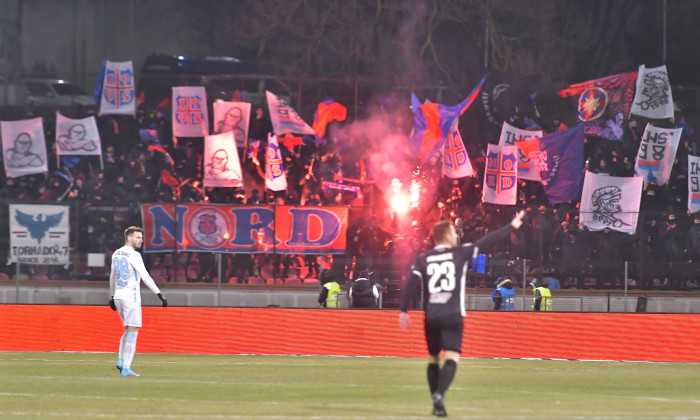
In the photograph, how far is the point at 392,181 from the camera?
33781mm

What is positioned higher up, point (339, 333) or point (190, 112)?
point (190, 112)

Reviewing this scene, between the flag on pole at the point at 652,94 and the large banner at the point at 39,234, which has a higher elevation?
the flag on pole at the point at 652,94

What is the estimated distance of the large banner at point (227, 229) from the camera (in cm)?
2981

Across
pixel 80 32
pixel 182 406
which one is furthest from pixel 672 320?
pixel 80 32

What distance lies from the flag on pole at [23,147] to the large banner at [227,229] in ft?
14.8

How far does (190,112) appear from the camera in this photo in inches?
1348

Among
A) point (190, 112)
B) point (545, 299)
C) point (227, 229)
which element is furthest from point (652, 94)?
point (190, 112)

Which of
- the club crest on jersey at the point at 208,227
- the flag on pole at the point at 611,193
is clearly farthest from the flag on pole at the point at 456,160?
the club crest on jersey at the point at 208,227

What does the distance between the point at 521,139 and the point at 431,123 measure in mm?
2503

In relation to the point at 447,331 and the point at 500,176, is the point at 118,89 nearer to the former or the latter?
the point at 500,176

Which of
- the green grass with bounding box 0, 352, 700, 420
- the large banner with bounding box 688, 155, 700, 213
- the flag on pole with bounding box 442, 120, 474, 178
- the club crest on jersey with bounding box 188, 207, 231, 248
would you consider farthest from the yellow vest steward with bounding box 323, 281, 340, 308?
the large banner with bounding box 688, 155, 700, 213

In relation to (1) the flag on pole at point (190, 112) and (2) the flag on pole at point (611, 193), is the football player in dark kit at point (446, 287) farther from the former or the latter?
(1) the flag on pole at point (190, 112)

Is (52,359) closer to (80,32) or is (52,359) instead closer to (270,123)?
(270,123)

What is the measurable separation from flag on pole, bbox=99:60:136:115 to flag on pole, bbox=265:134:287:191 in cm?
407
